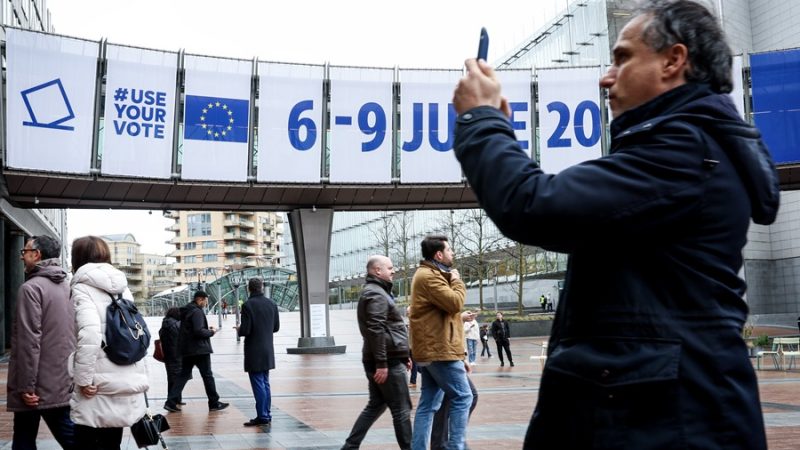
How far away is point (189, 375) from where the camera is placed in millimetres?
12969

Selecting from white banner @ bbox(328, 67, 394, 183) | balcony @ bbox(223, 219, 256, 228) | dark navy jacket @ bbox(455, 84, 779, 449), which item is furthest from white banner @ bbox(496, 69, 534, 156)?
balcony @ bbox(223, 219, 256, 228)

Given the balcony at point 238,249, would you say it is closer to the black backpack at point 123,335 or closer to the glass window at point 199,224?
the glass window at point 199,224

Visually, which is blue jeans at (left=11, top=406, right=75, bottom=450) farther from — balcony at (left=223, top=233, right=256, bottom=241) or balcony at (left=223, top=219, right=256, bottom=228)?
balcony at (left=223, top=219, right=256, bottom=228)

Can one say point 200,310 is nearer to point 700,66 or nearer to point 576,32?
point 700,66

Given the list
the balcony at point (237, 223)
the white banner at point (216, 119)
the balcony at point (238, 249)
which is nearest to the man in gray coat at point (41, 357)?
the white banner at point (216, 119)

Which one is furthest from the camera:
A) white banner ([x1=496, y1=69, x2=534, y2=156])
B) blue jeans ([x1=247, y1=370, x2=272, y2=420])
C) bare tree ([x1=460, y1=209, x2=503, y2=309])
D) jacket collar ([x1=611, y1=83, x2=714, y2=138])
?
bare tree ([x1=460, y1=209, x2=503, y2=309])

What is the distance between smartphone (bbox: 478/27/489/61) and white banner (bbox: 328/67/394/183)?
2467 centimetres

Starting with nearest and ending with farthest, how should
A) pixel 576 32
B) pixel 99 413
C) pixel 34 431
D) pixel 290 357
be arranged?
pixel 99 413
pixel 34 431
pixel 290 357
pixel 576 32

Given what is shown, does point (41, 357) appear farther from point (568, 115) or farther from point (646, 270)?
point (568, 115)

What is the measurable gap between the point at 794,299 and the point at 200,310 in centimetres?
4570

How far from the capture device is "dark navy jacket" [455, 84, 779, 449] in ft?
5.31

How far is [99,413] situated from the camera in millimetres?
5371

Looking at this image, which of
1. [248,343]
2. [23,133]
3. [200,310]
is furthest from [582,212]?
[23,133]

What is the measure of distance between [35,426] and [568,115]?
23.4 metres
